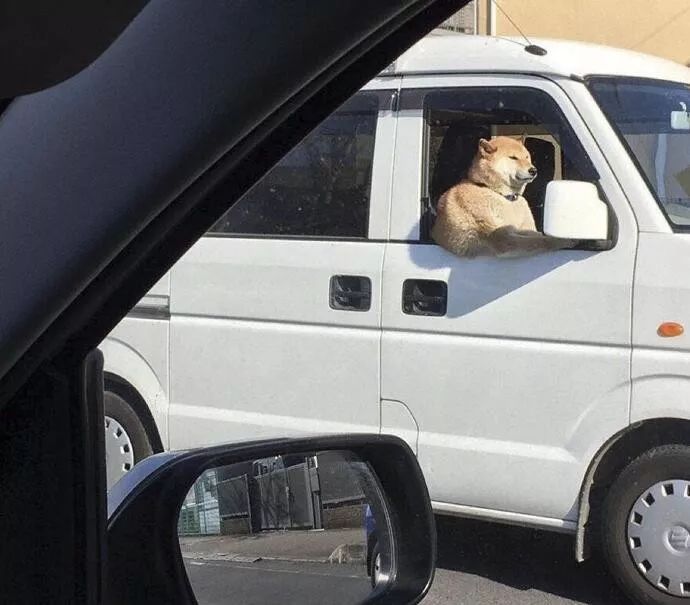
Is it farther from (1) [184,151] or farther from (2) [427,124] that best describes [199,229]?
(2) [427,124]

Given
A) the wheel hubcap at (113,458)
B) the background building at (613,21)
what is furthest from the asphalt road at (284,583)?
the background building at (613,21)

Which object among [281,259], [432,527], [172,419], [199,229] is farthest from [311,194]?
[199,229]

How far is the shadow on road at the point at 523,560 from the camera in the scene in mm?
3842

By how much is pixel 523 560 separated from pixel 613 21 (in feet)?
13.3

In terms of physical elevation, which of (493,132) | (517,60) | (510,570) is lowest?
(510,570)

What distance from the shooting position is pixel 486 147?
3834 mm

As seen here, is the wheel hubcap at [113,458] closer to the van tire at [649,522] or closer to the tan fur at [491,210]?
the tan fur at [491,210]

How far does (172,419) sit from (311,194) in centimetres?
98

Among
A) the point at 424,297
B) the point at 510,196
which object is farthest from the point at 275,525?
the point at 510,196

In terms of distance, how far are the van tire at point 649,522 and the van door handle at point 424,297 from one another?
2.61 ft

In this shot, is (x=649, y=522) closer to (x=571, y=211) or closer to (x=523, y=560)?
(x=523, y=560)

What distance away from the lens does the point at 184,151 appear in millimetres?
756

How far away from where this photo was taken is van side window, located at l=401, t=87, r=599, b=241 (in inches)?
148

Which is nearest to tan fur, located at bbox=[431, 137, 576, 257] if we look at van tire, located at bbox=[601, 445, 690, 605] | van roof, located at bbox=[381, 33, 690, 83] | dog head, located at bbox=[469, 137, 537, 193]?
dog head, located at bbox=[469, 137, 537, 193]
